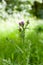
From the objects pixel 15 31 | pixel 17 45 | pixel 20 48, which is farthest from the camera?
pixel 15 31

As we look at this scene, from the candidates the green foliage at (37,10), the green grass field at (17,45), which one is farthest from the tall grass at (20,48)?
the green foliage at (37,10)

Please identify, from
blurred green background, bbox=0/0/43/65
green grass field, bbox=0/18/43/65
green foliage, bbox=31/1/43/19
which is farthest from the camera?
green foliage, bbox=31/1/43/19

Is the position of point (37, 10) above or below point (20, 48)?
below

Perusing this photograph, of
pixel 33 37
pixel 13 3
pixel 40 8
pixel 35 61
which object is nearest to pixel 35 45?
pixel 33 37

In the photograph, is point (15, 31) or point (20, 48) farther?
point (15, 31)

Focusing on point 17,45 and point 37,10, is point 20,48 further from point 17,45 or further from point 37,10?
point 37,10

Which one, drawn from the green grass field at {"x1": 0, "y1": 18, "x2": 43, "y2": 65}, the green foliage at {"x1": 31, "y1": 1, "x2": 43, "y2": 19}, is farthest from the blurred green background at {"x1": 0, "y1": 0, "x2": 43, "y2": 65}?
the green foliage at {"x1": 31, "y1": 1, "x2": 43, "y2": 19}

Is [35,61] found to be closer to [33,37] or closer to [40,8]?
[33,37]

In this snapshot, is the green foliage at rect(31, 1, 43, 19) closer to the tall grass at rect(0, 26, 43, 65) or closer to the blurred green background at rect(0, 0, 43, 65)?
the blurred green background at rect(0, 0, 43, 65)

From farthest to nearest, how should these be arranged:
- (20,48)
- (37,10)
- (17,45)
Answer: (37,10) < (17,45) < (20,48)

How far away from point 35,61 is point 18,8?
2653mm

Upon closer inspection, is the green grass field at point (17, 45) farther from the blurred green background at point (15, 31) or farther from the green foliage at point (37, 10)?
the green foliage at point (37, 10)

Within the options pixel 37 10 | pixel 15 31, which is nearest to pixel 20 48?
pixel 15 31

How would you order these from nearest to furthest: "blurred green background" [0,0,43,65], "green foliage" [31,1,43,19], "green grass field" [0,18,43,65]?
"green grass field" [0,18,43,65], "blurred green background" [0,0,43,65], "green foliage" [31,1,43,19]
